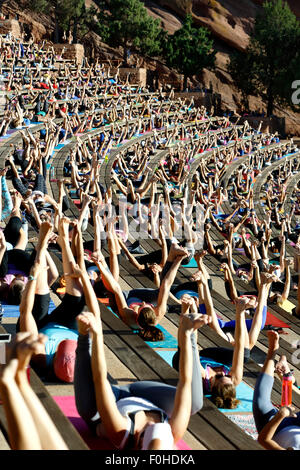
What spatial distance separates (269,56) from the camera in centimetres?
5503

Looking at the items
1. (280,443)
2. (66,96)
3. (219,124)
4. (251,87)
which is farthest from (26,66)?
(280,443)

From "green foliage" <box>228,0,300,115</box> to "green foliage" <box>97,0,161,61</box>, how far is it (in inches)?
280

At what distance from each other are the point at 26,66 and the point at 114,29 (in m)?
22.3

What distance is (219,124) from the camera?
41031mm

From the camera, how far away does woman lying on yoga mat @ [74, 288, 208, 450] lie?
4293mm

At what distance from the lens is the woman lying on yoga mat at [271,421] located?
493 cm

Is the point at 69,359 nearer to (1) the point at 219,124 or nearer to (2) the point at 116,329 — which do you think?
(2) the point at 116,329

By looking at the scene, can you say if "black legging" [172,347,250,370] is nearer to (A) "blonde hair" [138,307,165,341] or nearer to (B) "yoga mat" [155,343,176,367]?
(B) "yoga mat" [155,343,176,367]

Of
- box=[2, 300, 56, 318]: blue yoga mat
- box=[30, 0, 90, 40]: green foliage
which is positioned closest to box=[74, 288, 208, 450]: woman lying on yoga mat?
box=[2, 300, 56, 318]: blue yoga mat

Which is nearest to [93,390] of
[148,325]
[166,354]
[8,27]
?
[148,325]

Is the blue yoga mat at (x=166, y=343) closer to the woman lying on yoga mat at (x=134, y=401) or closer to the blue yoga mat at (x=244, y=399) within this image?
the blue yoga mat at (x=244, y=399)

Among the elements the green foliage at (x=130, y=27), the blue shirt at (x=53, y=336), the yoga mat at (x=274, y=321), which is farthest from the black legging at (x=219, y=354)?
the green foliage at (x=130, y=27)

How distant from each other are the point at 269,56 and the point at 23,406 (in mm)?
54862

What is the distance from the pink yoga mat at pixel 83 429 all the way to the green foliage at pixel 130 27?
4974cm
